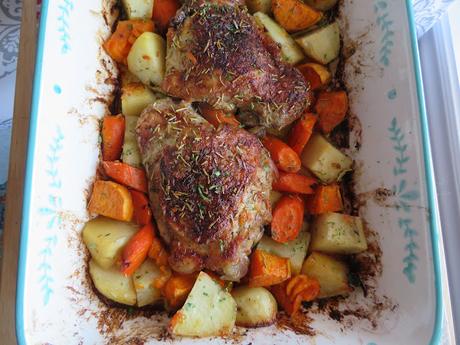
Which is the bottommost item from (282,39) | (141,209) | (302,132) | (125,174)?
(141,209)

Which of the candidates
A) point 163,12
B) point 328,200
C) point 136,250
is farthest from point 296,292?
point 163,12

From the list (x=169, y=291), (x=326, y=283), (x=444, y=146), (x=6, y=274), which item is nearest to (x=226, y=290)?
(x=169, y=291)

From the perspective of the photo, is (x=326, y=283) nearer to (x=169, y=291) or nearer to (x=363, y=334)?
(x=363, y=334)

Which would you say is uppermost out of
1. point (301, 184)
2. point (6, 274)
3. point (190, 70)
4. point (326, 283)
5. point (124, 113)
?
point (190, 70)

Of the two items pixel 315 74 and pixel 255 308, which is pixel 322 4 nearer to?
pixel 315 74

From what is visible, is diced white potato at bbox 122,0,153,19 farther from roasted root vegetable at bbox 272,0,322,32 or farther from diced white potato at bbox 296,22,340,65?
diced white potato at bbox 296,22,340,65

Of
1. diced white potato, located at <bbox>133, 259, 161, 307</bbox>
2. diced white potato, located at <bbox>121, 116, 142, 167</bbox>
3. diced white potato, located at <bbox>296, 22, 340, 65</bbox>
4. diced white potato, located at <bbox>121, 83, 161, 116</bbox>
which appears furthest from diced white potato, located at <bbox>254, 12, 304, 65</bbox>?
diced white potato, located at <bbox>133, 259, 161, 307</bbox>

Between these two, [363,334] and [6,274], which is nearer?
[363,334]
